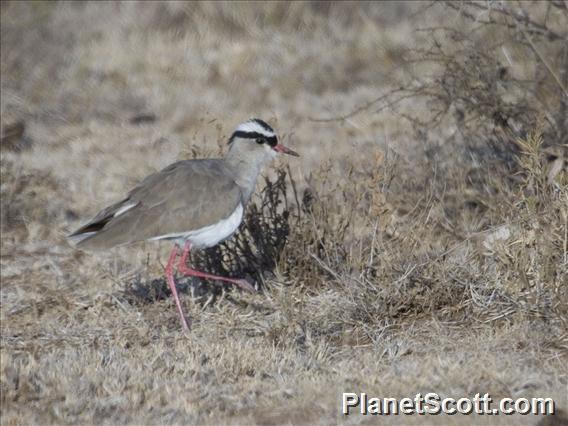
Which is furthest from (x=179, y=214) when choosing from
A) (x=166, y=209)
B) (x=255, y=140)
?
(x=255, y=140)

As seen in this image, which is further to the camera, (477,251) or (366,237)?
(366,237)

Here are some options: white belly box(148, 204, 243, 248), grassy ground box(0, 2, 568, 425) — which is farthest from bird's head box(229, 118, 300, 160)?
white belly box(148, 204, 243, 248)

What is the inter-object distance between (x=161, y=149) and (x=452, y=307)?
5505 millimetres

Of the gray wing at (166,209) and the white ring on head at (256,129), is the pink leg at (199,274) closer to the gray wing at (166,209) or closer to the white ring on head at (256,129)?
the gray wing at (166,209)

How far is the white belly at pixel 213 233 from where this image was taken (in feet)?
23.2

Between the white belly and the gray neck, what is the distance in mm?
343

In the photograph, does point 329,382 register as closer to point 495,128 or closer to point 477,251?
point 477,251

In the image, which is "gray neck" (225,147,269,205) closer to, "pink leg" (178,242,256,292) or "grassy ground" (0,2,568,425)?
"grassy ground" (0,2,568,425)

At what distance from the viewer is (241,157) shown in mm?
7562

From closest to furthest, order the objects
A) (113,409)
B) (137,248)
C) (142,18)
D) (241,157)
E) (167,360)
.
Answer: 1. (113,409)
2. (167,360)
3. (241,157)
4. (137,248)
5. (142,18)

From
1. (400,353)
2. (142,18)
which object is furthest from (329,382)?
(142,18)

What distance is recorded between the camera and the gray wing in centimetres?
699

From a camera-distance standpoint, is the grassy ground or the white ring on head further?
the white ring on head

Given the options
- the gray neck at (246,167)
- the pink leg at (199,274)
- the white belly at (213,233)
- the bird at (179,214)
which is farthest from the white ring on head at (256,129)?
the pink leg at (199,274)
